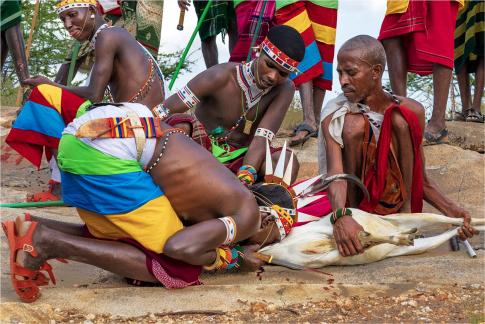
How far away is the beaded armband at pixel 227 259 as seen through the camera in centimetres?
323

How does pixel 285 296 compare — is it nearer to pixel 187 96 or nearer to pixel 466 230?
pixel 466 230

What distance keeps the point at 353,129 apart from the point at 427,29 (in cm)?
186

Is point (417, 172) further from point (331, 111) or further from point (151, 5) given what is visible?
point (151, 5)

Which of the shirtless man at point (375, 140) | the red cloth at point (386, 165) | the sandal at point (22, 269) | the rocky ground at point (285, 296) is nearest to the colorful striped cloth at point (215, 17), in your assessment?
the shirtless man at point (375, 140)

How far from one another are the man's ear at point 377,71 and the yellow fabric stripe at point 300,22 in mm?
2081

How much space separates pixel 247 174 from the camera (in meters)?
4.11

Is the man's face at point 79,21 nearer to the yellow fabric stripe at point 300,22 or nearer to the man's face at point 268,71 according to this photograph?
the man's face at point 268,71

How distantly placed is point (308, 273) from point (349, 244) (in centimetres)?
24

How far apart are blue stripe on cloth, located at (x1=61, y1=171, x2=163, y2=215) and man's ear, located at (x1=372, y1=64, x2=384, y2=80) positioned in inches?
55.1

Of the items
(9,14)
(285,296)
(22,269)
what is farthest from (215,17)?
(22,269)

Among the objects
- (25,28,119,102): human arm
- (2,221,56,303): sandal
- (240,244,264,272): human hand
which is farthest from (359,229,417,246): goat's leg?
(25,28,119,102): human arm

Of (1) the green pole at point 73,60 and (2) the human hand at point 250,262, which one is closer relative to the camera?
(2) the human hand at point 250,262

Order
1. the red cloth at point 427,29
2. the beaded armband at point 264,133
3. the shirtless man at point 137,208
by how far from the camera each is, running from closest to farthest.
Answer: the shirtless man at point 137,208
the beaded armband at point 264,133
the red cloth at point 427,29

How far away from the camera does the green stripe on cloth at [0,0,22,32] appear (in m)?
6.50
